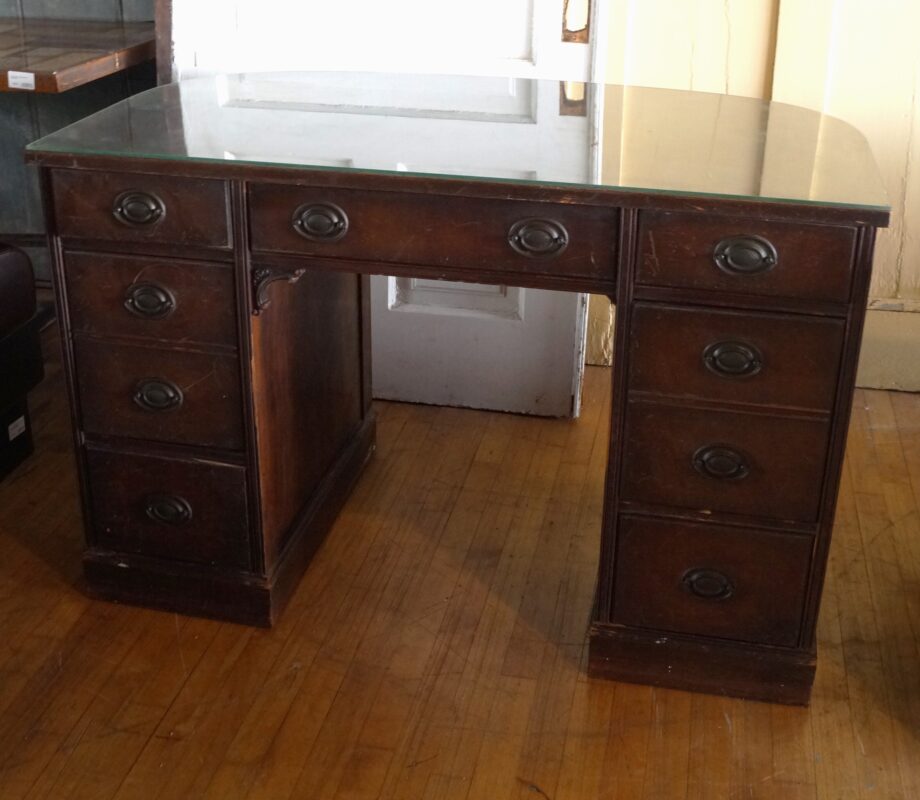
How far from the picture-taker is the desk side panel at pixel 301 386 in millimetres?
2121

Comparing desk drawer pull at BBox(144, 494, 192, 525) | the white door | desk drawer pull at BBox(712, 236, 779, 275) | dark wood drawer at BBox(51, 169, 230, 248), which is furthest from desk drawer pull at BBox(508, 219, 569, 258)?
desk drawer pull at BBox(144, 494, 192, 525)

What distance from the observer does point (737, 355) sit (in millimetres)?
1811

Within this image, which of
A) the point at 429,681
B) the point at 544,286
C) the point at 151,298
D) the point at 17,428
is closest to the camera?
the point at 544,286

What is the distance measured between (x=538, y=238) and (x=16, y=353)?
139 cm

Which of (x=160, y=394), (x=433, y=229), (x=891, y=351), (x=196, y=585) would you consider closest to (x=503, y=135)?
(x=433, y=229)

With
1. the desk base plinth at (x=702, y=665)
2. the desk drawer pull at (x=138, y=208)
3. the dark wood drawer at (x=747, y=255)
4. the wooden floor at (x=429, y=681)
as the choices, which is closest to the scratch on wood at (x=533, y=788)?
the wooden floor at (x=429, y=681)

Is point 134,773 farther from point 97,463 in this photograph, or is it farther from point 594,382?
point 594,382

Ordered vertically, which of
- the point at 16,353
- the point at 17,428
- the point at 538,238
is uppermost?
the point at 538,238

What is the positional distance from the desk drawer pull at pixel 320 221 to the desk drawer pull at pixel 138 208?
0.73 ft

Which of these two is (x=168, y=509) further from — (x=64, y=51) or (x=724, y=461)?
(x=64, y=51)

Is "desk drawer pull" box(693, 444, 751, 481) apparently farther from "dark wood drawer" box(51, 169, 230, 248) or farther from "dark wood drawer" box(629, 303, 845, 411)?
"dark wood drawer" box(51, 169, 230, 248)

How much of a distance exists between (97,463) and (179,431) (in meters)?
0.19

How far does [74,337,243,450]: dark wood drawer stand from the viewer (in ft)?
6.72

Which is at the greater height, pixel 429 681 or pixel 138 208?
pixel 138 208
